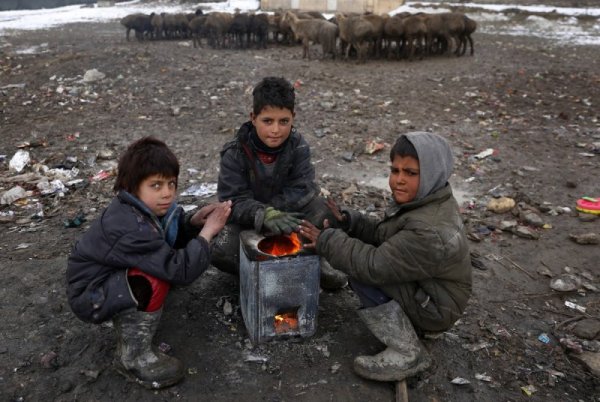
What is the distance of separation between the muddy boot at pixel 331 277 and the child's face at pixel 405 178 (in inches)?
36.0

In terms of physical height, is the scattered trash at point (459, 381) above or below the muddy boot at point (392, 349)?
below

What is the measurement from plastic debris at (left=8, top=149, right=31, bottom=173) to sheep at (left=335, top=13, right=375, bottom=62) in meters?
8.30

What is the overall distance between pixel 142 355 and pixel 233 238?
911mm

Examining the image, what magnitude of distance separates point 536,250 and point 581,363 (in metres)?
1.35

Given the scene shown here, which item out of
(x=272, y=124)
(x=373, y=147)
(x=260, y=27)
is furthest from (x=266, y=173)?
(x=260, y=27)

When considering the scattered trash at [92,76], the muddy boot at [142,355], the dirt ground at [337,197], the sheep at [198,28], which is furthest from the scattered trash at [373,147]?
the sheep at [198,28]

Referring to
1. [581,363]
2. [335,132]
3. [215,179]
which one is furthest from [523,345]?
[335,132]

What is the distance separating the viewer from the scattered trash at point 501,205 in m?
4.37

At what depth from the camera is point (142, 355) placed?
2.34m

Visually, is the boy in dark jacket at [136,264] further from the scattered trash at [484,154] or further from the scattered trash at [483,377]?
the scattered trash at [484,154]

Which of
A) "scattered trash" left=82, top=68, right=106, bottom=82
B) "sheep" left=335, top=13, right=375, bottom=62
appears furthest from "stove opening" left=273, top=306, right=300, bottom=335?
Answer: "sheep" left=335, top=13, right=375, bottom=62

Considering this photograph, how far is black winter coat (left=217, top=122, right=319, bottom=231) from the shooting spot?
2.89 m

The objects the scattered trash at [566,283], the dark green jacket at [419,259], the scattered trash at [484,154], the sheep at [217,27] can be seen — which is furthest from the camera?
the sheep at [217,27]

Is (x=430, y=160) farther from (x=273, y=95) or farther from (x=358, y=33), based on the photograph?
(x=358, y=33)
